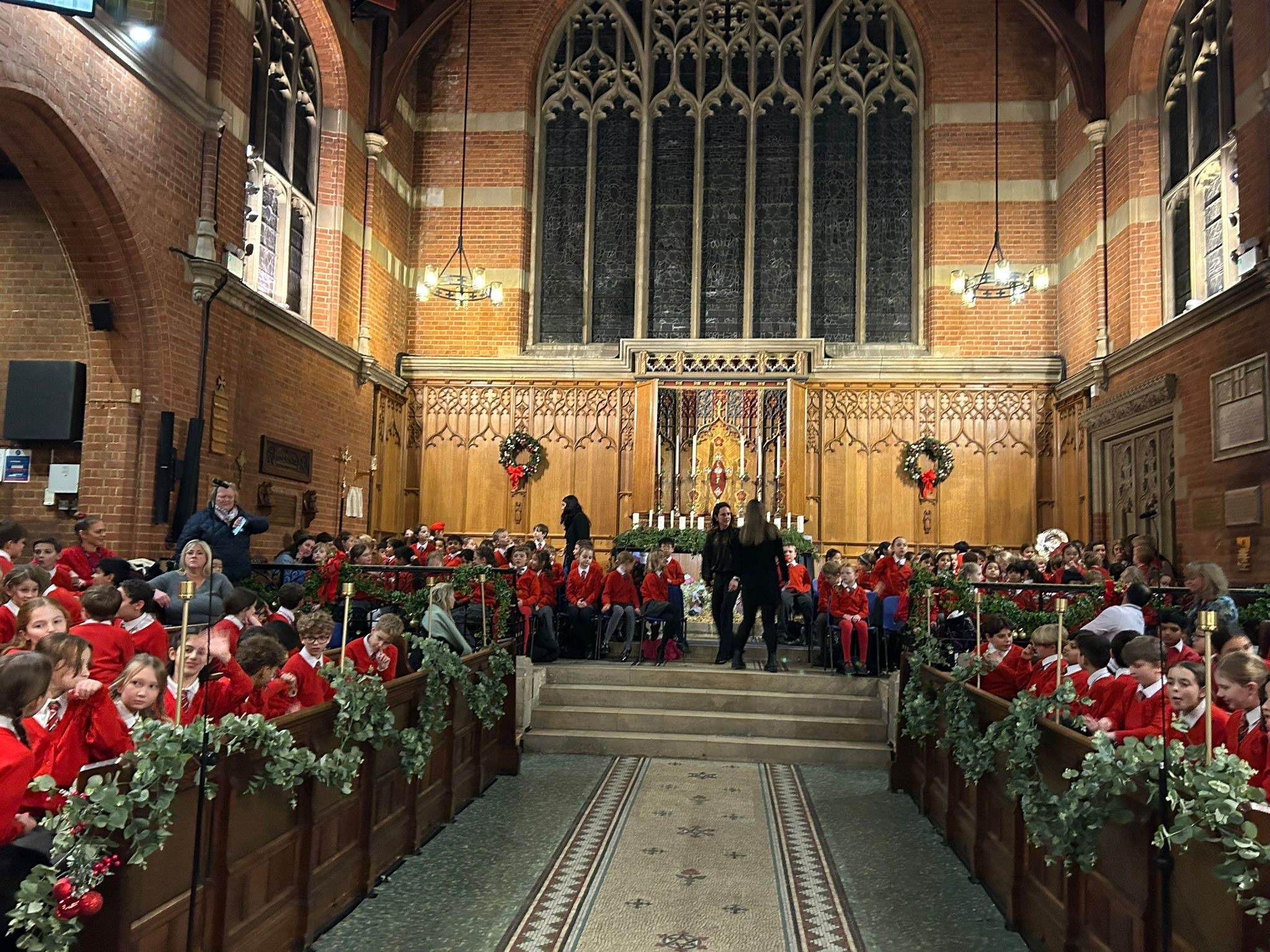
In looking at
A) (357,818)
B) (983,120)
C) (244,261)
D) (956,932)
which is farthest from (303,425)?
(983,120)

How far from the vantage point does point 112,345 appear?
921 centimetres

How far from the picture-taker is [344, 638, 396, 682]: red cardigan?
5641 mm

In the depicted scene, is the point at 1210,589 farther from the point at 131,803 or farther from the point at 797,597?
the point at 131,803

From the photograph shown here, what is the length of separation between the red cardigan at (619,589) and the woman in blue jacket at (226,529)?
3.34 meters

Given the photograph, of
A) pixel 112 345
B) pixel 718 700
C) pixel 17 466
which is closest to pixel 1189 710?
pixel 718 700

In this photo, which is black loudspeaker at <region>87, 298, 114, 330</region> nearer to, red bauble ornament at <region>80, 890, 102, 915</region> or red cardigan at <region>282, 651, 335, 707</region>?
red cardigan at <region>282, 651, 335, 707</region>

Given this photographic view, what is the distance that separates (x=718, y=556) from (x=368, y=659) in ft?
14.2

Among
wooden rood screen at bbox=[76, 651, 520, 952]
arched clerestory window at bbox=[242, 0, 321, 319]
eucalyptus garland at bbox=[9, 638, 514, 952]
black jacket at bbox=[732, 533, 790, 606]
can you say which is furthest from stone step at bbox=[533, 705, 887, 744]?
arched clerestory window at bbox=[242, 0, 321, 319]

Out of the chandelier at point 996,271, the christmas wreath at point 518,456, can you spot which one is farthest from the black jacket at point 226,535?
the chandelier at point 996,271

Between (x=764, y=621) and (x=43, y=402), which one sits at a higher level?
(x=43, y=402)

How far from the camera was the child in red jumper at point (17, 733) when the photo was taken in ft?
8.96

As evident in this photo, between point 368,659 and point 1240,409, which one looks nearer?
point 368,659

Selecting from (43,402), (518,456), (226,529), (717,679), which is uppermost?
(518,456)

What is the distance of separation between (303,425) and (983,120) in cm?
1098
